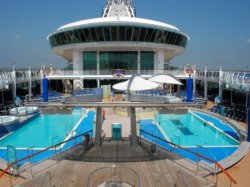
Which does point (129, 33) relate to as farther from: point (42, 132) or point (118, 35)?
point (42, 132)

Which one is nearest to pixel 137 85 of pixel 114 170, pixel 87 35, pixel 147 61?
pixel 114 170

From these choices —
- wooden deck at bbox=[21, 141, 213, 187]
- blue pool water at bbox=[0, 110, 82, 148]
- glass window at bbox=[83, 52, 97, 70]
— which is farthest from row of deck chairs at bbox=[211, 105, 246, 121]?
glass window at bbox=[83, 52, 97, 70]

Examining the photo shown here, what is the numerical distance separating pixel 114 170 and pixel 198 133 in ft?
29.7

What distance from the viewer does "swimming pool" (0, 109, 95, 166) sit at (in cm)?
1098

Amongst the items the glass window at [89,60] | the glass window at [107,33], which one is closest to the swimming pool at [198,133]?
the glass window at [107,33]

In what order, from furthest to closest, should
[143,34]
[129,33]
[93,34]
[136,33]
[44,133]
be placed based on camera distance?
1. [143,34]
2. [93,34]
3. [136,33]
4. [129,33]
5. [44,133]

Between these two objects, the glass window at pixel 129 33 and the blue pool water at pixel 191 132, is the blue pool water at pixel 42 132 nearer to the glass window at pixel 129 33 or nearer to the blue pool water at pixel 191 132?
the blue pool water at pixel 191 132

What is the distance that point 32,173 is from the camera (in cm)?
678

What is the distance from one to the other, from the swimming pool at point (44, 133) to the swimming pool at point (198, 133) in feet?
14.6

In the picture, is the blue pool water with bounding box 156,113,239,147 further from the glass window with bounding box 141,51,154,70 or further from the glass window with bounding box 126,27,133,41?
the glass window with bounding box 141,51,154,70

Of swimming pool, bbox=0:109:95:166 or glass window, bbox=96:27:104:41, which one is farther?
glass window, bbox=96:27:104:41

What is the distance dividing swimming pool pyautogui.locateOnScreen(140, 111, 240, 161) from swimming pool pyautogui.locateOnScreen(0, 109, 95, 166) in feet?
14.6

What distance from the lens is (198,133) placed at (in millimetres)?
14398

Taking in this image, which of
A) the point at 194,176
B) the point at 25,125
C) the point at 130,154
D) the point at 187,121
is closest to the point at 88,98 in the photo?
the point at 130,154
